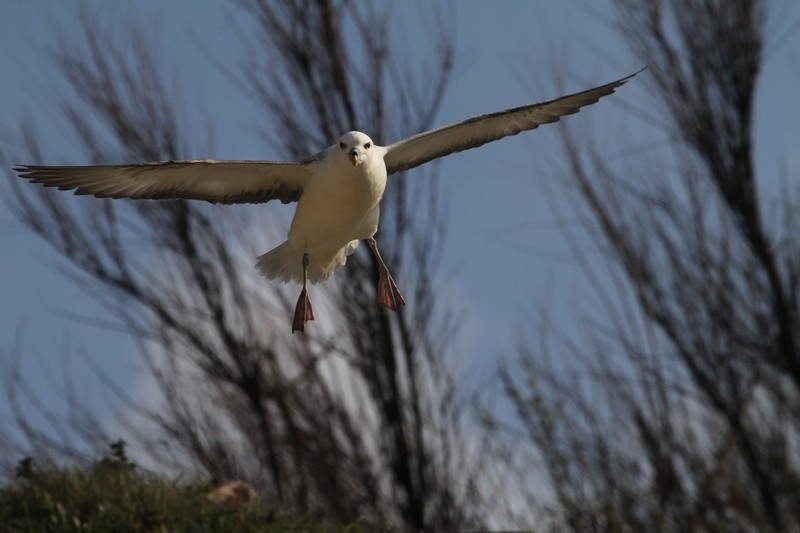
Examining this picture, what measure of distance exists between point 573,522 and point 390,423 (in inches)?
77.6

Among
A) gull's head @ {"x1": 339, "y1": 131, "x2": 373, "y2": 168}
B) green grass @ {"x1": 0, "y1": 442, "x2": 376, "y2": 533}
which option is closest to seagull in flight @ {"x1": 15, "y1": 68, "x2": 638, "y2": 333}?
gull's head @ {"x1": 339, "y1": 131, "x2": 373, "y2": 168}

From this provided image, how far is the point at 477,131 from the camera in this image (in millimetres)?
6105

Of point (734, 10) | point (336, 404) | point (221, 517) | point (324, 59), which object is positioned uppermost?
point (324, 59)

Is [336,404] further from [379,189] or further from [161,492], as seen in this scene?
[379,189]

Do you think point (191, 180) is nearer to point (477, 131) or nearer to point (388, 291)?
point (388, 291)

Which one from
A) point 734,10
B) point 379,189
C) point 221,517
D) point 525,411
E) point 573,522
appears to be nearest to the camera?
point 379,189

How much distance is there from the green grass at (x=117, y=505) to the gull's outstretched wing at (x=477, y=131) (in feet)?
5.91

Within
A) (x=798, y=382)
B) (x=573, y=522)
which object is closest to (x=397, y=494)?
(x=573, y=522)

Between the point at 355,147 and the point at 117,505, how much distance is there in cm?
232

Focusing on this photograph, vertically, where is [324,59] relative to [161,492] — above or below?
above

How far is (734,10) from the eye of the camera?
9.14 m

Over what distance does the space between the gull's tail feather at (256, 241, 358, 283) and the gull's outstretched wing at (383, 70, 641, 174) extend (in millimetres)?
478

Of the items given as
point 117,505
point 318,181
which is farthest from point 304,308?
point 117,505

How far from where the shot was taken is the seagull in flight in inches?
203
